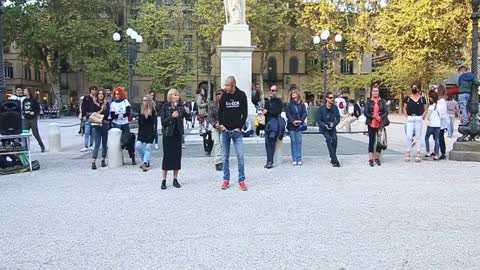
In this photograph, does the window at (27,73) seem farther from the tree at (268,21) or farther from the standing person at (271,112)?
the standing person at (271,112)

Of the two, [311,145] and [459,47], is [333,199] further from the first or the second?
[459,47]

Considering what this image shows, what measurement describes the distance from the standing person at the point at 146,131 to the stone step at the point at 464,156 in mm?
7565

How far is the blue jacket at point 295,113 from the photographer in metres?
11.1

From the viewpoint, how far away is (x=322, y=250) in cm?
494

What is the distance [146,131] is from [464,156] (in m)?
7.87

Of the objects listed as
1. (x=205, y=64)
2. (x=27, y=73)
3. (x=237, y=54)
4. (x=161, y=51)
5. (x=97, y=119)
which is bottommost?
(x=97, y=119)

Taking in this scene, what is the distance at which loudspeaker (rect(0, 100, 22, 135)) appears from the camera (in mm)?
10633

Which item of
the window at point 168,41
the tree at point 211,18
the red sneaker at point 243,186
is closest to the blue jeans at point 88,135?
the red sneaker at point 243,186

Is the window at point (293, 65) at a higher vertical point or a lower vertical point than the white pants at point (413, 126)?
higher

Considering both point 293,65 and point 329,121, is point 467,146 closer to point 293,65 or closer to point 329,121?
point 329,121

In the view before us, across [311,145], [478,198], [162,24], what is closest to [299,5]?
[162,24]

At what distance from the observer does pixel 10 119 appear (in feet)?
35.1

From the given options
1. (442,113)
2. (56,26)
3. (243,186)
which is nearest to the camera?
(243,186)

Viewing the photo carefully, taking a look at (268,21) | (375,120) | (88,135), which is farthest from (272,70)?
(375,120)
